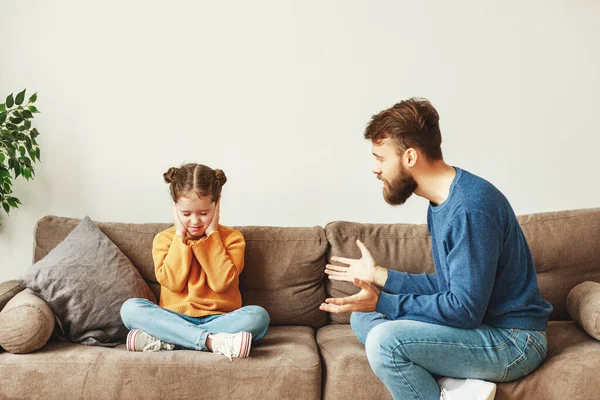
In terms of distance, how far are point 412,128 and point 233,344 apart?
932mm

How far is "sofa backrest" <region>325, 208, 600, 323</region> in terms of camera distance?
2.75 meters

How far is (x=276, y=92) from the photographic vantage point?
3209 mm

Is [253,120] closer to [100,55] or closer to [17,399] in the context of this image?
[100,55]

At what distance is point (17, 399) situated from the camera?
2227 millimetres

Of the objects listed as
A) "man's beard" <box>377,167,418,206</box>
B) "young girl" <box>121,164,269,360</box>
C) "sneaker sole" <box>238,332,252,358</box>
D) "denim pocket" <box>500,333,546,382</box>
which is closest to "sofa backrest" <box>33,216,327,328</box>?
"young girl" <box>121,164,269,360</box>

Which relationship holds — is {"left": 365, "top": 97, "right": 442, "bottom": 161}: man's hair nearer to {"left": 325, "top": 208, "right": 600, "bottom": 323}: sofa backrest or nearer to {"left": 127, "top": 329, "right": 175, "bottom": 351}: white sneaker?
{"left": 325, "top": 208, "right": 600, "bottom": 323}: sofa backrest

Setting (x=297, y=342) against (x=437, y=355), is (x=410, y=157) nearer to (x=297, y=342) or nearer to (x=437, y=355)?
(x=437, y=355)

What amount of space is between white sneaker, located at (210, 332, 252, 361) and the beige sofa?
3 cm

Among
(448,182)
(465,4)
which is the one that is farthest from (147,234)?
(465,4)

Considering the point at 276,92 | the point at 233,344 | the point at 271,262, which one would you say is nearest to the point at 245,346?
the point at 233,344

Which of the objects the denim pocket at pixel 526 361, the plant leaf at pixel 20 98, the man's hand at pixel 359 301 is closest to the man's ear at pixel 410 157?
the man's hand at pixel 359 301

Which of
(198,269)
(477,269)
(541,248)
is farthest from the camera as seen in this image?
(541,248)

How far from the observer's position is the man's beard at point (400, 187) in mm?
2193

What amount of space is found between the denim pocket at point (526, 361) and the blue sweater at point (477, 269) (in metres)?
0.06
